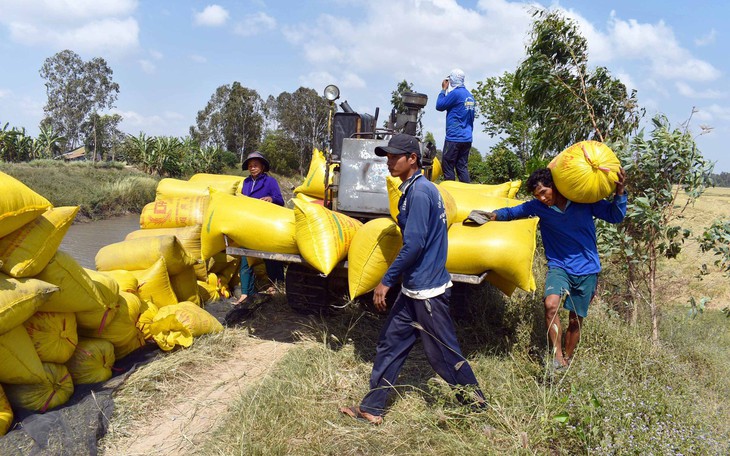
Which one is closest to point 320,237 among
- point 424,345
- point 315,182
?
point 424,345

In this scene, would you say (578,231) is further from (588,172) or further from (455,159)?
(455,159)

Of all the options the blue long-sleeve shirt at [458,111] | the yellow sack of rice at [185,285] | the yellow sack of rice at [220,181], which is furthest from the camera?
the blue long-sleeve shirt at [458,111]

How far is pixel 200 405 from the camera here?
130 inches

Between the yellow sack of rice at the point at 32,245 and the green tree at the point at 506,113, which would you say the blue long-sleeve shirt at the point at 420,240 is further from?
the green tree at the point at 506,113

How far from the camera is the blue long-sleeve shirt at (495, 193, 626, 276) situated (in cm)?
347

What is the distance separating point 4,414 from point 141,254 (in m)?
1.81

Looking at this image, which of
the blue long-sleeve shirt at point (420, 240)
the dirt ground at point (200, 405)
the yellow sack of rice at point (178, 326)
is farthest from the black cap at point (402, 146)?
the yellow sack of rice at point (178, 326)

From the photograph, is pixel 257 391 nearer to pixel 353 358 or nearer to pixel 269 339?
pixel 353 358

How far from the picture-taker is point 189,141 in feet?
108

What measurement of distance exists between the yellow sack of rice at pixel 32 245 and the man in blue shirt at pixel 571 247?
10.1 feet

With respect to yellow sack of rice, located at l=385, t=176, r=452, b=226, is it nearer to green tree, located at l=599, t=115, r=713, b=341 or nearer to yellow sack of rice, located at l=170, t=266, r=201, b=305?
green tree, located at l=599, t=115, r=713, b=341

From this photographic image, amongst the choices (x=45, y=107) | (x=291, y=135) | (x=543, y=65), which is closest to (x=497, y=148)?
(x=543, y=65)

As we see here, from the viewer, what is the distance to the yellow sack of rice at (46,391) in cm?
291

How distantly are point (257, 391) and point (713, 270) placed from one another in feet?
29.8
